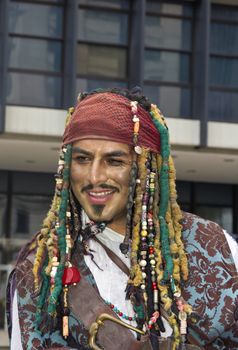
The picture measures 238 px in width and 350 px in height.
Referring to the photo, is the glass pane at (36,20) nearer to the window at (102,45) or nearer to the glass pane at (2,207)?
the window at (102,45)

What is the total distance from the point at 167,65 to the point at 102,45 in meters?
1.45

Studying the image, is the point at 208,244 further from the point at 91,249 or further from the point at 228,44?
the point at 228,44

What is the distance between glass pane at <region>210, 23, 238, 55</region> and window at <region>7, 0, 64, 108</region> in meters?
3.31

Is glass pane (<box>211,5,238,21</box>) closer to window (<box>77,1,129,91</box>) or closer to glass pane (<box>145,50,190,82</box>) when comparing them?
glass pane (<box>145,50,190,82</box>)

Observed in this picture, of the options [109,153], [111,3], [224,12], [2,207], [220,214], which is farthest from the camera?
[220,214]

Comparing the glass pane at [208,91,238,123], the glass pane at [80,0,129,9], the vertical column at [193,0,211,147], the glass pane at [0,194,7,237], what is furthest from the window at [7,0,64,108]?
the glass pane at [208,91,238,123]

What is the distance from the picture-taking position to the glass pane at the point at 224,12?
52.7 feet

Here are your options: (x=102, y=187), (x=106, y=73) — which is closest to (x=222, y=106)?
(x=106, y=73)

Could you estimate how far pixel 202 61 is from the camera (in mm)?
15211

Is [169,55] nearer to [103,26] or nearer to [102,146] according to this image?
[103,26]

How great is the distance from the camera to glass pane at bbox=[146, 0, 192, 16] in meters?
15.7

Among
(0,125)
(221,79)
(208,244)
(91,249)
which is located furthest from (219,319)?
(221,79)

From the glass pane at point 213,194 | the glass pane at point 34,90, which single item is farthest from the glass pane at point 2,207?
the glass pane at point 213,194

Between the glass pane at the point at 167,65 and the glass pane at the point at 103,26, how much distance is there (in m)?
0.69
